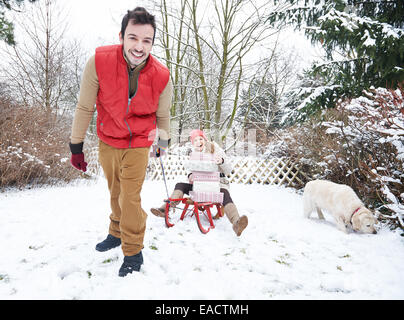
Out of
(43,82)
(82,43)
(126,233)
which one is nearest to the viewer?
(126,233)

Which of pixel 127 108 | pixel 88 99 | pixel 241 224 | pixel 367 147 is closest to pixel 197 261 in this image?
pixel 241 224

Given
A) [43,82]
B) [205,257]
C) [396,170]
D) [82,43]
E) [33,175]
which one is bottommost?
[33,175]

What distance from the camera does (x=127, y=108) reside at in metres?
1.59

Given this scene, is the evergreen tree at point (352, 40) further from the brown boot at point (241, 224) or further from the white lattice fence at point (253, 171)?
the brown boot at point (241, 224)

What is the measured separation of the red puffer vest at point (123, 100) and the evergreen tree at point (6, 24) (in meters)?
5.58

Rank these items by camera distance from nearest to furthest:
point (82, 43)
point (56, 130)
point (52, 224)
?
1. point (52, 224)
2. point (56, 130)
3. point (82, 43)

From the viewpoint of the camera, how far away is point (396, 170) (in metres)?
2.97

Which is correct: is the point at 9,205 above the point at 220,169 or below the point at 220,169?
below

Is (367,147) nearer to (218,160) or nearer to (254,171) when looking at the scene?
(218,160)

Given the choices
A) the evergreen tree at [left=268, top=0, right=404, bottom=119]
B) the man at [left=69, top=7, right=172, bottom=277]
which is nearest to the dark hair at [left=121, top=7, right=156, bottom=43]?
the man at [left=69, top=7, right=172, bottom=277]

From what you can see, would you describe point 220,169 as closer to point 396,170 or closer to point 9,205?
point 396,170

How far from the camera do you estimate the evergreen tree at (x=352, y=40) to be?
149 inches
